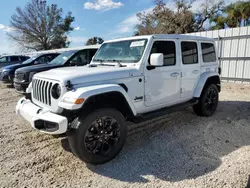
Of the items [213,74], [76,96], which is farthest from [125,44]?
[213,74]

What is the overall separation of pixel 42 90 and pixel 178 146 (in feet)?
8.12

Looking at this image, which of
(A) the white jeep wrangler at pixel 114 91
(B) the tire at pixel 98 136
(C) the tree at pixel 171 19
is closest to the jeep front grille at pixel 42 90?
(A) the white jeep wrangler at pixel 114 91

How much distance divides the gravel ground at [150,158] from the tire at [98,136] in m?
0.18

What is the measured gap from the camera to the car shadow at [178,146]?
2871 mm

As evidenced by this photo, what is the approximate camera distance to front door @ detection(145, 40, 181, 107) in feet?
12.0

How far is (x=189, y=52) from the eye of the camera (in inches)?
176

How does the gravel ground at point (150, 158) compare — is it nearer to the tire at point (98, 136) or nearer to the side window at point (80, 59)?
the tire at point (98, 136)

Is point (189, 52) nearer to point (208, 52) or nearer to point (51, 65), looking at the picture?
point (208, 52)

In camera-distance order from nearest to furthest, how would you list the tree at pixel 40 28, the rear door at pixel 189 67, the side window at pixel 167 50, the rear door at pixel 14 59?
1. the side window at pixel 167 50
2. the rear door at pixel 189 67
3. the rear door at pixel 14 59
4. the tree at pixel 40 28

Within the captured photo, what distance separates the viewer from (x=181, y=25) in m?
23.1

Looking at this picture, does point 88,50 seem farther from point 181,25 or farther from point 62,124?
point 181,25

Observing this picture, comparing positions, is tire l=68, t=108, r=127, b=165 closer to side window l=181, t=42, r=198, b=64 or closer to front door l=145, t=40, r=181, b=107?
front door l=145, t=40, r=181, b=107

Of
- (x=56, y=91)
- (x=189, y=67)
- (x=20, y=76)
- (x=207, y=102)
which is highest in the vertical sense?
(x=189, y=67)

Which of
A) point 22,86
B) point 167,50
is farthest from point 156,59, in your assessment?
point 22,86
